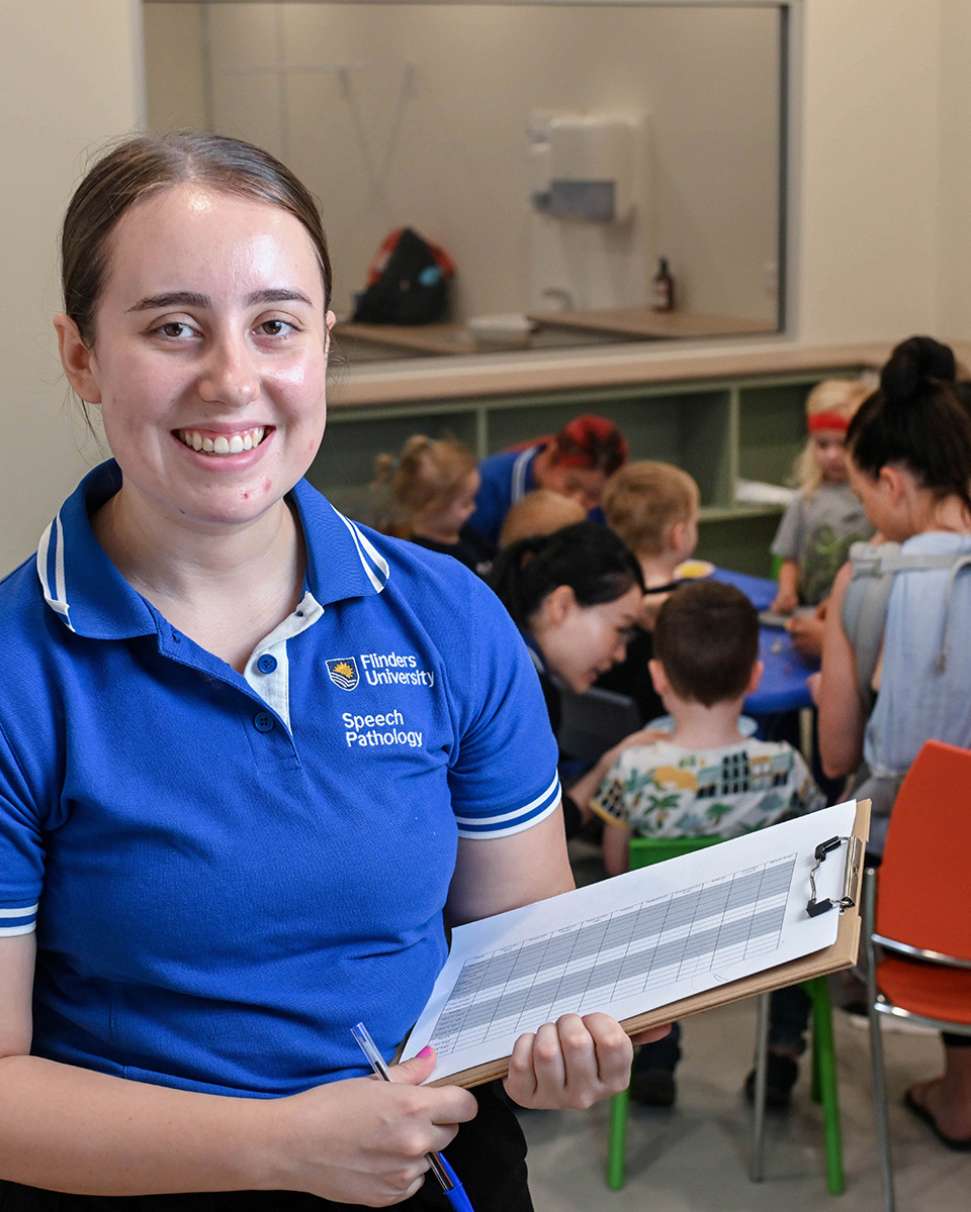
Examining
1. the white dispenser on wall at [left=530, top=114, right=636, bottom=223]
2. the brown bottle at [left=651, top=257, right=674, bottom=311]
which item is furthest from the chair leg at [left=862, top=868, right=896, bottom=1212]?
the white dispenser on wall at [left=530, top=114, right=636, bottom=223]

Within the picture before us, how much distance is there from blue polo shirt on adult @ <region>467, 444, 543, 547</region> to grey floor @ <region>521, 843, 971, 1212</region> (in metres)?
1.94

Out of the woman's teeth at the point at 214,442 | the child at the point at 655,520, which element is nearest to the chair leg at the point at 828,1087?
the child at the point at 655,520

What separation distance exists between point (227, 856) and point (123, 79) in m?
2.03

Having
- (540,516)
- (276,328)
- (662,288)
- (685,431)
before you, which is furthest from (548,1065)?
(662,288)

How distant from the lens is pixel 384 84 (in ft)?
20.5

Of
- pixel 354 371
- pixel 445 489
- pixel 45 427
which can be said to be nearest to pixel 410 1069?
pixel 45 427

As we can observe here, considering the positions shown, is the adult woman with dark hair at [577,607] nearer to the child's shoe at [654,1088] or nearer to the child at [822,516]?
the child's shoe at [654,1088]

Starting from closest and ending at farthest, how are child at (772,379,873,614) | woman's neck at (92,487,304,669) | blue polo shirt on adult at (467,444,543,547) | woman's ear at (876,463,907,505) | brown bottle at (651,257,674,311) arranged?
woman's neck at (92,487,304,669) < woman's ear at (876,463,907,505) < child at (772,379,873,614) < blue polo shirt on adult at (467,444,543,547) < brown bottle at (651,257,674,311)

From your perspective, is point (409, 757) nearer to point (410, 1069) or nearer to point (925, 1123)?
point (410, 1069)

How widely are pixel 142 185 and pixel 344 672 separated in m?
0.41

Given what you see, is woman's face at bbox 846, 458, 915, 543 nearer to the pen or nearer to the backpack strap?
the backpack strap

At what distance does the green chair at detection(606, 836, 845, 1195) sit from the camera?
8.68 ft

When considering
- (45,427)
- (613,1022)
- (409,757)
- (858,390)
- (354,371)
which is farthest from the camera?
(354,371)

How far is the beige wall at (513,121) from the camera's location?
20.2ft
